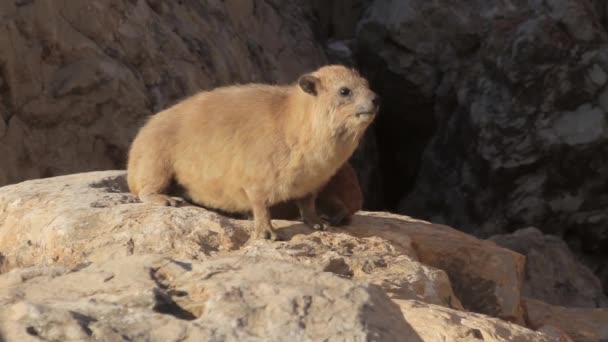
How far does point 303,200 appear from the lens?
6867 millimetres

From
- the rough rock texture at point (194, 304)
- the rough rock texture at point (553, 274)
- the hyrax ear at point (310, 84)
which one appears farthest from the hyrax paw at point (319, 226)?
the rough rock texture at point (553, 274)

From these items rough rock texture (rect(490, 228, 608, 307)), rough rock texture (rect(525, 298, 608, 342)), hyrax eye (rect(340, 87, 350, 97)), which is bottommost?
rough rock texture (rect(490, 228, 608, 307))

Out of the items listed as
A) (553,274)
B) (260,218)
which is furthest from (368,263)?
(553,274)

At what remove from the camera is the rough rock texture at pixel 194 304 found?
3393 mm

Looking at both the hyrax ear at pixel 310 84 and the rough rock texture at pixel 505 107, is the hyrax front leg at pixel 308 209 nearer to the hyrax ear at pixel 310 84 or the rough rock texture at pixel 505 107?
the hyrax ear at pixel 310 84

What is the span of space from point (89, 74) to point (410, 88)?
5314 mm

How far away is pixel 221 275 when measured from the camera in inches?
150

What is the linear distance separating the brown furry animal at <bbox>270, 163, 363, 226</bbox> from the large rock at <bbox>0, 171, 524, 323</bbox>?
0.15m

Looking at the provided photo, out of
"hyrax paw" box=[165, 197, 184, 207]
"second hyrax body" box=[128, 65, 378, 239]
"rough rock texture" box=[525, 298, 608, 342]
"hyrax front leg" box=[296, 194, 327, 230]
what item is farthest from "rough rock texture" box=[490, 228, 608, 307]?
"hyrax paw" box=[165, 197, 184, 207]

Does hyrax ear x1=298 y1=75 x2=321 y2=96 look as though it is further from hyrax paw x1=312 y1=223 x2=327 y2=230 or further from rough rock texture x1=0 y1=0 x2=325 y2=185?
rough rock texture x1=0 y1=0 x2=325 y2=185

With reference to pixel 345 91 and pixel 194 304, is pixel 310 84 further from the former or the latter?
pixel 194 304

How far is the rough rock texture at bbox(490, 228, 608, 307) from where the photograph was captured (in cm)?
982

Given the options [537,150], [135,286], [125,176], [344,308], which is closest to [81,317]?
[135,286]

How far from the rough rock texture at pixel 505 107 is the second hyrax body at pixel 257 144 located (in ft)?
21.3
